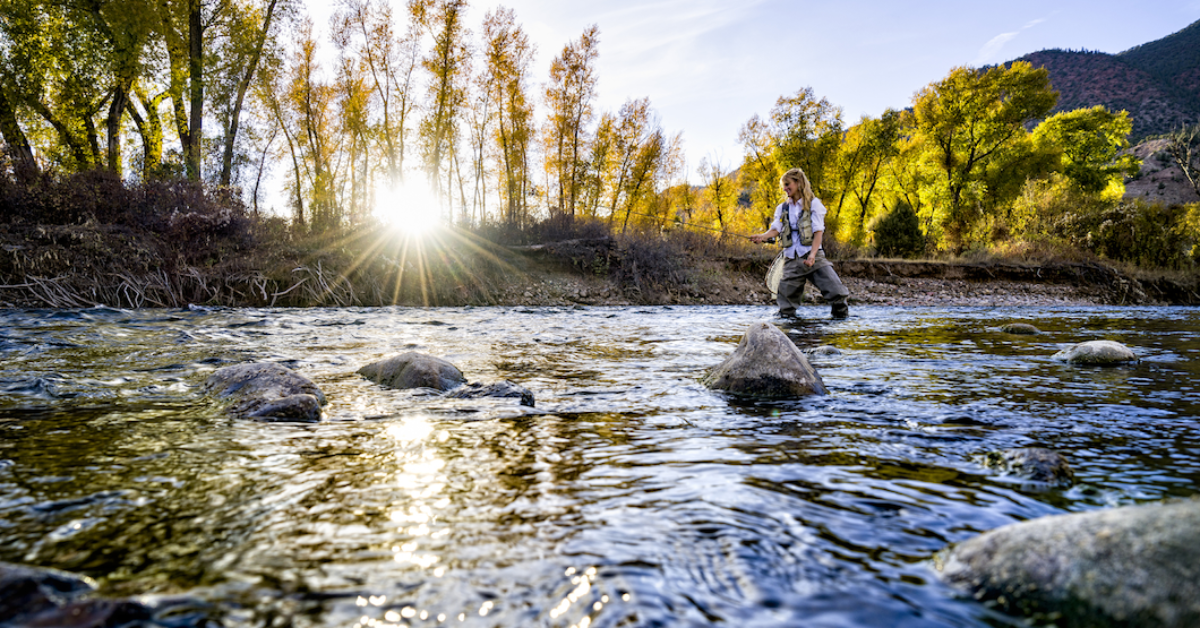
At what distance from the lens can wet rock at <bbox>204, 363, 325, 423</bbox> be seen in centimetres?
286

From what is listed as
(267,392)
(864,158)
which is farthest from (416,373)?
(864,158)

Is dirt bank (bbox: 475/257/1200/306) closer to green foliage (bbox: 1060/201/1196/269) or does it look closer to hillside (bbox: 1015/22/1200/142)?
green foliage (bbox: 1060/201/1196/269)

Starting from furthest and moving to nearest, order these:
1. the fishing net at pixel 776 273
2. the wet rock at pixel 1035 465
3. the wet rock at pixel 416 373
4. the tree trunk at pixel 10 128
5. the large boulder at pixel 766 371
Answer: the tree trunk at pixel 10 128 < the fishing net at pixel 776 273 < the wet rock at pixel 416 373 < the large boulder at pixel 766 371 < the wet rock at pixel 1035 465

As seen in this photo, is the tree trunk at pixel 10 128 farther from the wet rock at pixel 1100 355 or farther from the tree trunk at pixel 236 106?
the wet rock at pixel 1100 355

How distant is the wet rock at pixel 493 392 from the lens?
3.44m

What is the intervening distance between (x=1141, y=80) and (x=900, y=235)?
5182 inches

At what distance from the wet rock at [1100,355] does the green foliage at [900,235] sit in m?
29.9

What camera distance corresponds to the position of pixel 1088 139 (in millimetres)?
55500

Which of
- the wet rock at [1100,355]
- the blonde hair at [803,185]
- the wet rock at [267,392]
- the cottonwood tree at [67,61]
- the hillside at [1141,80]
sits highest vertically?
the hillside at [1141,80]

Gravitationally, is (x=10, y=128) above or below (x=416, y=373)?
above

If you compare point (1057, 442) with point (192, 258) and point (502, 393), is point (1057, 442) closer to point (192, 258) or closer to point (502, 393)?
point (502, 393)

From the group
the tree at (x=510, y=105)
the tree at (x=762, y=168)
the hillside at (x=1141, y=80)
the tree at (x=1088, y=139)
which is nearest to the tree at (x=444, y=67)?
the tree at (x=510, y=105)

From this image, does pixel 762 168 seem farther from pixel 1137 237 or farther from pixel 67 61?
pixel 67 61

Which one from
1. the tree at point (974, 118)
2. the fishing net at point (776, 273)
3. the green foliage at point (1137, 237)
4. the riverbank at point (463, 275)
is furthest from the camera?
the tree at point (974, 118)
